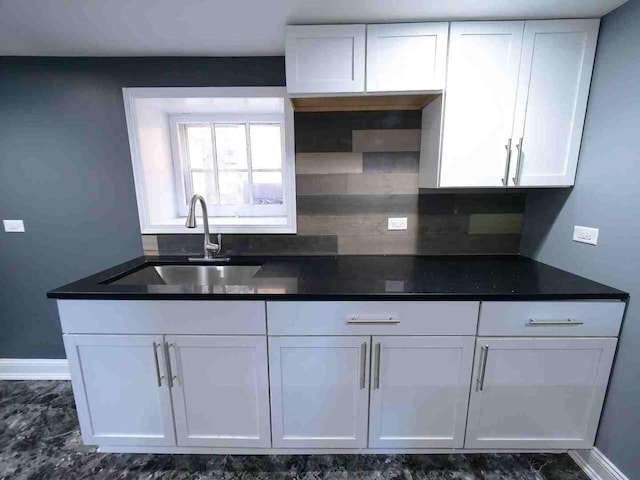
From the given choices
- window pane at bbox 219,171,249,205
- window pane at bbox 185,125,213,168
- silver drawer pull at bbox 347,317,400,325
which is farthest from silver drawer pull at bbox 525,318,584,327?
window pane at bbox 185,125,213,168

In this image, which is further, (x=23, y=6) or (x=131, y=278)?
(x=131, y=278)

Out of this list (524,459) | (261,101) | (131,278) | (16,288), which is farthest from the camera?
(16,288)

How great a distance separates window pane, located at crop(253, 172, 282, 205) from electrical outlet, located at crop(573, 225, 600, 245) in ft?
5.97

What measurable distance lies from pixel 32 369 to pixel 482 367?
309cm

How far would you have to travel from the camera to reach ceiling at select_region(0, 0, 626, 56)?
1124 mm

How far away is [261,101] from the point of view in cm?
170

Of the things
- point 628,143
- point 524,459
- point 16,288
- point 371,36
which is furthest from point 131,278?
point 628,143

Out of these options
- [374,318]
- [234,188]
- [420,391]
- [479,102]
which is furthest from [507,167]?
[234,188]

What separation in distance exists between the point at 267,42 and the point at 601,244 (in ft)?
6.51

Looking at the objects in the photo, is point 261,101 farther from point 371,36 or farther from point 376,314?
point 376,314

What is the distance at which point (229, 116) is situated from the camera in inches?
75.2

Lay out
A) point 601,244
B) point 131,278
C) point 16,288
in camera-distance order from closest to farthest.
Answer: point 601,244
point 131,278
point 16,288

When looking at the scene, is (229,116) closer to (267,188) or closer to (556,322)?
(267,188)

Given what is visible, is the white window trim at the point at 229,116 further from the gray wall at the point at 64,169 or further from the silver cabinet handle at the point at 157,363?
the silver cabinet handle at the point at 157,363
